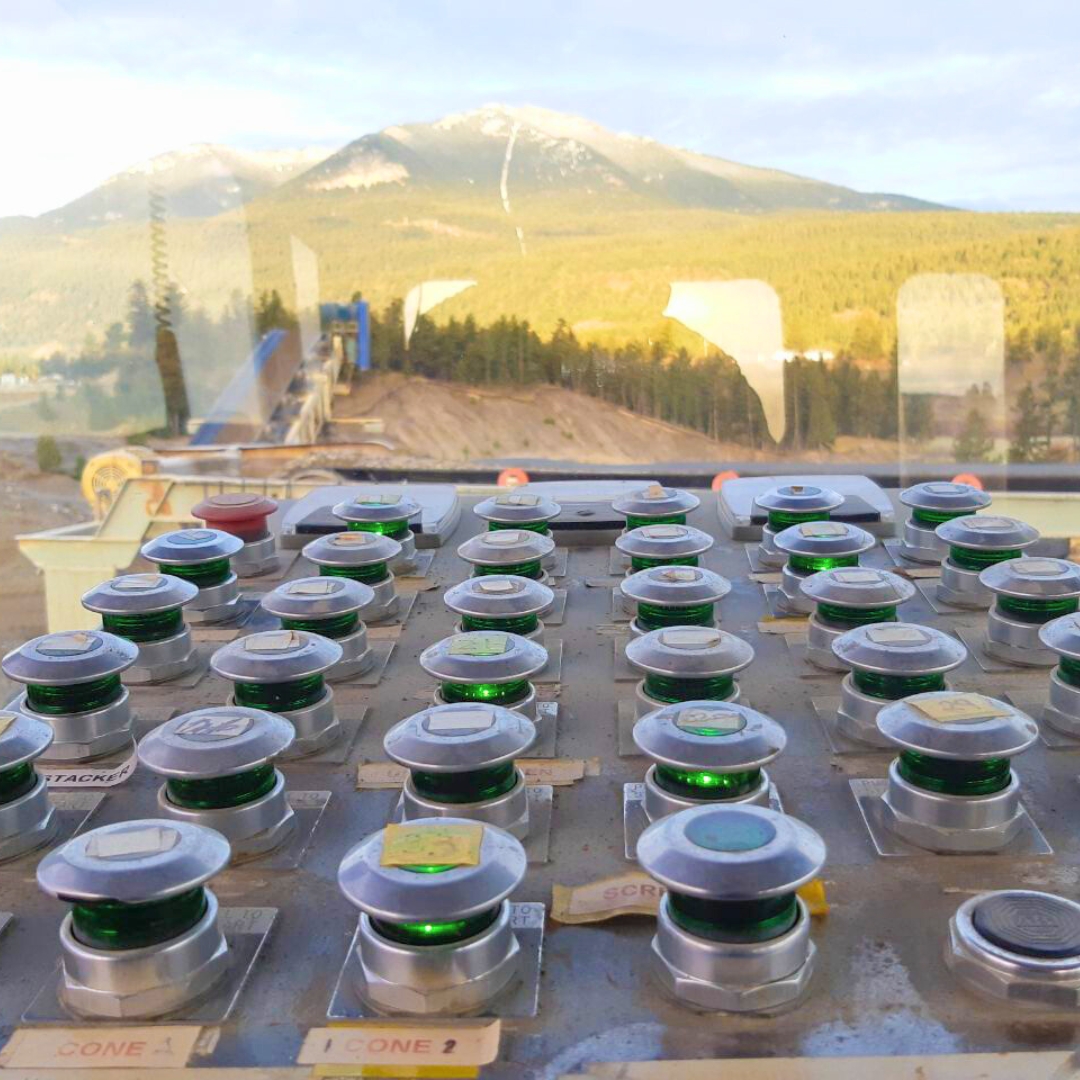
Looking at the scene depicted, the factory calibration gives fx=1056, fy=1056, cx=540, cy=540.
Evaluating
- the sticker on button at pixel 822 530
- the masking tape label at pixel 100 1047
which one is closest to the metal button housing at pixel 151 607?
the masking tape label at pixel 100 1047

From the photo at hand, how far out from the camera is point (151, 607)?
90.8 inches

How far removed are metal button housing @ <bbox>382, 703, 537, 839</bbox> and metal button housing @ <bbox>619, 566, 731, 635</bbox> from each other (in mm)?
661

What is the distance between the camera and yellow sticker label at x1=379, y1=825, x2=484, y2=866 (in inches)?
51.0

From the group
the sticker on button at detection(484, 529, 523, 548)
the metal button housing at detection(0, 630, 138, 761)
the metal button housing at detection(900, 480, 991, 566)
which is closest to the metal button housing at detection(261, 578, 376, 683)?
the metal button housing at detection(0, 630, 138, 761)

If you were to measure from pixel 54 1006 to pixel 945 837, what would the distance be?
1.29 meters

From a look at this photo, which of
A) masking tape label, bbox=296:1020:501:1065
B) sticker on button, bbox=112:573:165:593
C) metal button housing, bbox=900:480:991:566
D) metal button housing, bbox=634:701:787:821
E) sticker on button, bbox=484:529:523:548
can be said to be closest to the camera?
masking tape label, bbox=296:1020:501:1065

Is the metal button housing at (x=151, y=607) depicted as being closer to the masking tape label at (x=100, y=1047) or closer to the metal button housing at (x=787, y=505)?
the masking tape label at (x=100, y=1047)

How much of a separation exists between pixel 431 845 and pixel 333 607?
1.07 metres

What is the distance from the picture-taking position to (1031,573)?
2.33 m

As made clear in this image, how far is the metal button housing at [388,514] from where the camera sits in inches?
123

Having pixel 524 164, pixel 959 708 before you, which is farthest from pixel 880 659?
pixel 524 164

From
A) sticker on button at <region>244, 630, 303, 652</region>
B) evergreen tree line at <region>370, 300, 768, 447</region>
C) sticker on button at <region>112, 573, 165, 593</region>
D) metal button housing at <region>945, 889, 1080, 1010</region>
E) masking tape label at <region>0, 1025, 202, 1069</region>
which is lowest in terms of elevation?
evergreen tree line at <region>370, 300, 768, 447</region>

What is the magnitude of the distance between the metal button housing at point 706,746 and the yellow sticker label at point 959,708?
0.24m

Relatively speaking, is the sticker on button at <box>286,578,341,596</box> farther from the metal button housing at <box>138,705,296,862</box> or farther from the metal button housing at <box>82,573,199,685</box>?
the metal button housing at <box>138,705,296,862</box>
